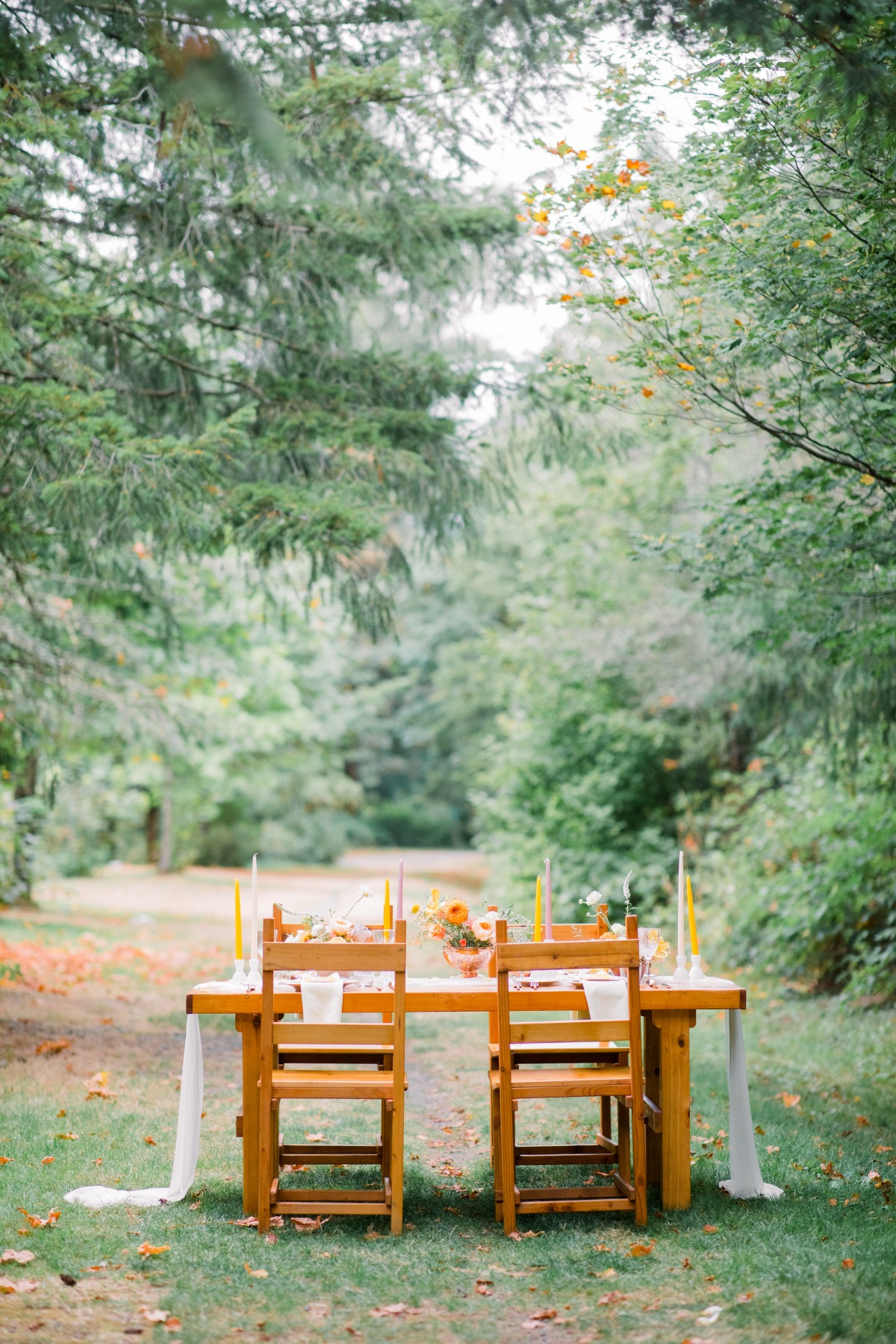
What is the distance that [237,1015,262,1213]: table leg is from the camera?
14.1 feet

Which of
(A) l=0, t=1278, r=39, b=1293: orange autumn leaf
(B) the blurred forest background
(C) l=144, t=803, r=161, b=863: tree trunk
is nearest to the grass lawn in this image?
(A) l=0, t=1278, r=39, b=1293: orange autumn leaf

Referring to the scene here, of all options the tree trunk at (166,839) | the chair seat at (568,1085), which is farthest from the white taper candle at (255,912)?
the tree trunk at (166,839)

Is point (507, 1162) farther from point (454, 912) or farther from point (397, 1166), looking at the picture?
point (454, 912)

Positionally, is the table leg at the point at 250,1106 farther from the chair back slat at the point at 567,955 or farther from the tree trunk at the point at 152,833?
the tree trunk at the point at 152,833

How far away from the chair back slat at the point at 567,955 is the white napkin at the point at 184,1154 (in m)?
1.22

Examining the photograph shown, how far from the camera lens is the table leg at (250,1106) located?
4312mm

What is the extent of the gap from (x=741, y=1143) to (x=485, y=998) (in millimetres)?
1190

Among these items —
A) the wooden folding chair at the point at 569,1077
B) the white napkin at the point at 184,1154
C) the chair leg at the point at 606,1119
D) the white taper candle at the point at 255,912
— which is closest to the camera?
the wooden folding chair at the point at 569,1077

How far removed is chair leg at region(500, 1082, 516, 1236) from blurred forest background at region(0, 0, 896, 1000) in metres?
2.83

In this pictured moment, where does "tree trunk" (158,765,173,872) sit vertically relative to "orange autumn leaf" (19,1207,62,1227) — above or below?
above

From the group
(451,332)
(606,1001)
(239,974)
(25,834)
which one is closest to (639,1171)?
(606,1001)

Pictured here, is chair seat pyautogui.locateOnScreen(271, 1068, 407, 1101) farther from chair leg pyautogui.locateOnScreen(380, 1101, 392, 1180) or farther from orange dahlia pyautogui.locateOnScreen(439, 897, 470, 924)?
orange dahlia pyautogui.locateOnScreen(439, 897, 470, 924)

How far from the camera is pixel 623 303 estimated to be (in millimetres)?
5465

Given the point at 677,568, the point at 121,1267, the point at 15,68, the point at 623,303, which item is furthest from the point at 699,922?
the point at 15,68
